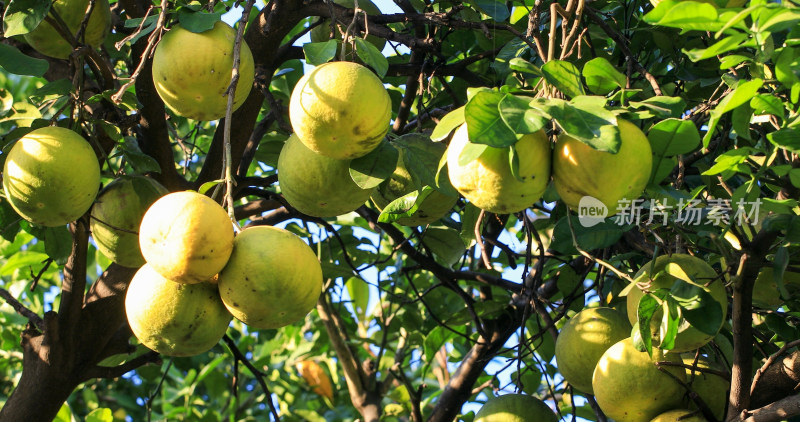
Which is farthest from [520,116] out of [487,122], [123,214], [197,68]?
[123,214]

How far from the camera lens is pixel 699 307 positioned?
1.53m

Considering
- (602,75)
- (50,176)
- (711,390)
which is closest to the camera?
(602,75)

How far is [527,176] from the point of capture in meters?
1.34

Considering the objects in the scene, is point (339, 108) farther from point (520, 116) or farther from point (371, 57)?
point (520, 116)

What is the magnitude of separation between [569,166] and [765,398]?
810mm

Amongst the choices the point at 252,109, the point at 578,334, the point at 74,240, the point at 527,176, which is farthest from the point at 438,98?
the point at 527,176

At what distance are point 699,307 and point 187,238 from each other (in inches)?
38.3

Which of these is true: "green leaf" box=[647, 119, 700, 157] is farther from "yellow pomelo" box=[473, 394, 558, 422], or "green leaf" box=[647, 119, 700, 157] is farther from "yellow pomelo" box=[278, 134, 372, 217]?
"yellow pomelo" box=[473, 394, 558, 422]

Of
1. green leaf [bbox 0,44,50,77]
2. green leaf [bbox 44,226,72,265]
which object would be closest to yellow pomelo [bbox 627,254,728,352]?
green leaf [bbox 0,44,50,77]

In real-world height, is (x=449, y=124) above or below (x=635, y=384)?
above

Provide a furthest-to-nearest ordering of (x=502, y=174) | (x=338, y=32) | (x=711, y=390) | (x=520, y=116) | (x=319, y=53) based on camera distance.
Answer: (x=338, y=32), (x=711, y=390), (x=319, y=53), (x=502, y=174), (x=520, y=116)

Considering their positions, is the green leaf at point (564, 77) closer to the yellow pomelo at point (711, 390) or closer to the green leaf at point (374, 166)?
the green leaf at point (374, 166)

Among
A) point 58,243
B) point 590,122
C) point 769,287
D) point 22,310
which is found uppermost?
point 590,122

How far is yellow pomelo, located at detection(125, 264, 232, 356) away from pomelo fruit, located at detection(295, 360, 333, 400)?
2.86 metres
